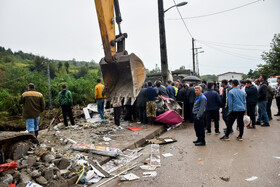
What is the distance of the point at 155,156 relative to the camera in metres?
4.46

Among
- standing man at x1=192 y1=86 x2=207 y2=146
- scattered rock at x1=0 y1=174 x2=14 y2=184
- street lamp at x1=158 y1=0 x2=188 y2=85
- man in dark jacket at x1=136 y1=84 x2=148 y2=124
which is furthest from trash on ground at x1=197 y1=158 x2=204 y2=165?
street lamp at x1=158 y1=0 x2=188 y2=85

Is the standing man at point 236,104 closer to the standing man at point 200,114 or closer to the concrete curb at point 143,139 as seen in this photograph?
the standing man at point 200,114

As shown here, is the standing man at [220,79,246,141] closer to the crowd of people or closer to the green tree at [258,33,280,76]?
the crowd of people

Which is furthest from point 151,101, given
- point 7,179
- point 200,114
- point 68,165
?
point 7,179

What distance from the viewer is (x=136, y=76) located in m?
5.64

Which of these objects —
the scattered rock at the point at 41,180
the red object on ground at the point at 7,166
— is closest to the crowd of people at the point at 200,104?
the red object on ground at the point at 7,166

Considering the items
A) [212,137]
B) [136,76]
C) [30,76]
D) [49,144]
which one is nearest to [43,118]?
[30,76]

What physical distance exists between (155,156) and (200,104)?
6.37 ft

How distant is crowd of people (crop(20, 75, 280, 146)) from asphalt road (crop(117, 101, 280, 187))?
1.62 ft

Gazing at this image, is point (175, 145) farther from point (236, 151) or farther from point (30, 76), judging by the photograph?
point (30, 76)

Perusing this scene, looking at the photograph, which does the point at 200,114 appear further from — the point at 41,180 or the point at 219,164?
the point at 41,180

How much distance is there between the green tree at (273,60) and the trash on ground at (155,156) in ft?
121

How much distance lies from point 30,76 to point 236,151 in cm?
2248

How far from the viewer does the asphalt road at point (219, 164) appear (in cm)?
326
